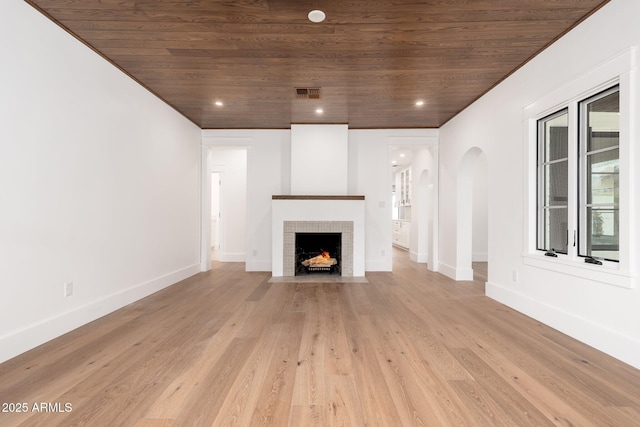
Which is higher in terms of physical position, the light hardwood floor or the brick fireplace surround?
the brick fireplace surround

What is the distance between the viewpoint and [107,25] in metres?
2.46

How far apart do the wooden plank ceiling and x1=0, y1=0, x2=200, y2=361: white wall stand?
0.32 meters

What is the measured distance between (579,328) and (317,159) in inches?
152

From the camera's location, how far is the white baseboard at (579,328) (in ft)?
6.59

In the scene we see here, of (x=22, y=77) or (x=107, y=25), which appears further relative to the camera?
(x=107, y=25)

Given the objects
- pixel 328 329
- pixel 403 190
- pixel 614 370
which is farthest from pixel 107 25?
pixel 403 190

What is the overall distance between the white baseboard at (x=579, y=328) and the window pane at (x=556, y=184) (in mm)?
974

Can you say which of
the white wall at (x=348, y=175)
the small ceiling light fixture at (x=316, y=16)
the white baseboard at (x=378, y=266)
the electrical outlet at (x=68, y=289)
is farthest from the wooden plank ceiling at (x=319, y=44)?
the white baseboard at (x=378, y=266)

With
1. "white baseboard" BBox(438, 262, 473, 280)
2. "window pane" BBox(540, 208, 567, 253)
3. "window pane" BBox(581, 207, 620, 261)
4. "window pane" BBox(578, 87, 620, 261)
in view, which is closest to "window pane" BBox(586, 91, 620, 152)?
"window pane" BBox(578, 87, 620, 261)

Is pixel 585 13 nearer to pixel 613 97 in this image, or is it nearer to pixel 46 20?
pixel 613 97

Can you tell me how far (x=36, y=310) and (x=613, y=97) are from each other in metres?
4.62

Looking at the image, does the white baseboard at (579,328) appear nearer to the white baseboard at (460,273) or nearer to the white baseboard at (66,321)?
the white baseboard at (460,273)

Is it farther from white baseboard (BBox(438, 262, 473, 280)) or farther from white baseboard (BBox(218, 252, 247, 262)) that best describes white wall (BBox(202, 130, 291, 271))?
white baseboard (BBox(438, 262, 473, 280))

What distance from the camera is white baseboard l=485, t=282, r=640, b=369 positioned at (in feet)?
6.59
